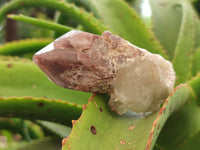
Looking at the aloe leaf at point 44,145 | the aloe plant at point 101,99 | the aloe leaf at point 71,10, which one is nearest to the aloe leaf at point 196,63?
the aloe plant at point 101,99

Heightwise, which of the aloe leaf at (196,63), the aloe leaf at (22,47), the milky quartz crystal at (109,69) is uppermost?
the milky quartz crystal at (109,69)

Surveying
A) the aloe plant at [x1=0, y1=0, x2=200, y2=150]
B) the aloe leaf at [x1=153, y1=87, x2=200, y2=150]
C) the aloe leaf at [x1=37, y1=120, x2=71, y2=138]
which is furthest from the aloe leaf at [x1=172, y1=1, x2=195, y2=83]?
the aloe leaf at [x1=37, y1=120, x2=71, y2=138]

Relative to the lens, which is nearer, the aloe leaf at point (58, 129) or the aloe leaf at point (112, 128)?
the aloe leaf at point (112, 128)

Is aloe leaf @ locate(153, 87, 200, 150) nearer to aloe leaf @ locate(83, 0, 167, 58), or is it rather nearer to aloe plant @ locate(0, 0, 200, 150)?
aloe plant @ locate(0, 0, 200, 150)

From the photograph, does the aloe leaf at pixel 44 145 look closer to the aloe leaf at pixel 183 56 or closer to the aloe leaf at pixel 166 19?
the aloe leaf at pixel 183 56

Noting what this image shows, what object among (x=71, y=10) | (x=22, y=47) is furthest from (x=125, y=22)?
(x=22, y=47)

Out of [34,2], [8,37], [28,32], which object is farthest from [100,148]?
[28,32]
